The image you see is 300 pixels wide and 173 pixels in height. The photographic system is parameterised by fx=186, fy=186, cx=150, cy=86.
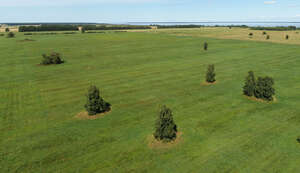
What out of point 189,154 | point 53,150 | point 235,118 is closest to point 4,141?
point 53,150

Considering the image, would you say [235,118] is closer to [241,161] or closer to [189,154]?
[241,161]

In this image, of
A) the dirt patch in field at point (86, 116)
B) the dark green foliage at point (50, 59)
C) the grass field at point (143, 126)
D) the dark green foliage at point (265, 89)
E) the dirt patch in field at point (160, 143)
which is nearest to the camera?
the grass field at point (143, 126)

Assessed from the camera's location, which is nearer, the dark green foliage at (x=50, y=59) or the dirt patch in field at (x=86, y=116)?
the dirt patch in field at (x=86, y=116)

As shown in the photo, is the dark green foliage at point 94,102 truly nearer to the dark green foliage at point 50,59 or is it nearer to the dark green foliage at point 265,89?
the dark green foliage at point 265,89

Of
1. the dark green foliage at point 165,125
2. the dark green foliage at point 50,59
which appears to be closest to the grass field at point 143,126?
the dark green foliage at point 165,125

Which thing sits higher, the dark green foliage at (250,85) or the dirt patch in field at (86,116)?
the dark green foliage at (250,85)

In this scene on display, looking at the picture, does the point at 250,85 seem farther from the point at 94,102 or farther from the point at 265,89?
the point at 94,102

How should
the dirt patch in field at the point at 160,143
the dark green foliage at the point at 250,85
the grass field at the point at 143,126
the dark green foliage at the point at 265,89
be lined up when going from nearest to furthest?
the grass field at the point at 143,126
the dirt patch in field at the point at 160,143
the dark green foliage at the point at 265,89
the dark green foliage at the point at 250,85

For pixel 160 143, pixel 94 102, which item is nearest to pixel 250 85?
pixel 160 143
